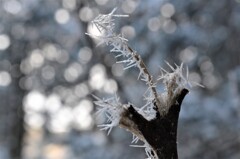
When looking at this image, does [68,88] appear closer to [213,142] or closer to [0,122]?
[0,122]

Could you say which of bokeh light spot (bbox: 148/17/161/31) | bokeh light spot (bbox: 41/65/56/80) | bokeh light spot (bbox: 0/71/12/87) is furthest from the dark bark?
bokeh light spot (bbox: 0/71/12/87)

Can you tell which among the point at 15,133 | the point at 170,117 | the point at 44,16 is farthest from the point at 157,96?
the point at 15,133

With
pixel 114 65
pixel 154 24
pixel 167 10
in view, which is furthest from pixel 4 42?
pixel 167 10

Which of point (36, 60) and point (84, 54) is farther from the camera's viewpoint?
point (36, 60)

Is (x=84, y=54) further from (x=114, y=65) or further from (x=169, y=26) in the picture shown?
(x=169, y=26)

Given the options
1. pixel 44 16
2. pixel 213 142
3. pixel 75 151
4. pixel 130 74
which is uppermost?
pixel 44 16

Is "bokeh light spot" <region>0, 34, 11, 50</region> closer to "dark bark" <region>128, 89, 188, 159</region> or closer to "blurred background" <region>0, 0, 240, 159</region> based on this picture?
"blurred background" <region>0, 0, 240, 159</region>

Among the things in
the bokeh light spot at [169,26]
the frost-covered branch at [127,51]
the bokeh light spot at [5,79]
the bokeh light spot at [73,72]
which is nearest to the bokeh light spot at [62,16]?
the bokeh light spot at [73,72]
